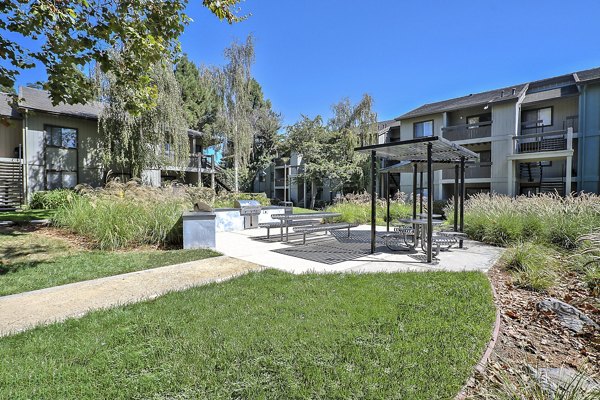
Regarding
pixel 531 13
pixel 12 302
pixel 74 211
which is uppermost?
pixel 531 13

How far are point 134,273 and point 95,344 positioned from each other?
2.89 m

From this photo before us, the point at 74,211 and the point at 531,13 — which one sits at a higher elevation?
the point at 531,13

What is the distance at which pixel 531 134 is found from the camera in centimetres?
1841

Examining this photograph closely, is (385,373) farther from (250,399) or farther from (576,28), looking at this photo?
(576,28)

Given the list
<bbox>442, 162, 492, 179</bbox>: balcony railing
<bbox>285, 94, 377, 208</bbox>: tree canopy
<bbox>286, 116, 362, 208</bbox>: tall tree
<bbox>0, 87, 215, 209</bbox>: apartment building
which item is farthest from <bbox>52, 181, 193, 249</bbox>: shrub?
<bbox>442, 162, 492, 179</bbox>: balcony railing

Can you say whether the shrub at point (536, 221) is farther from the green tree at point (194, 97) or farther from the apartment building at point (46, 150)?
the green tree at point (194, 97)

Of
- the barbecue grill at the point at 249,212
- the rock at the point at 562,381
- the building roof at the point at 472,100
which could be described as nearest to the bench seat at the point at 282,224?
the barbecue grill at the point at 249,212

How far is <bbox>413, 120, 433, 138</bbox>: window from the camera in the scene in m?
24.2

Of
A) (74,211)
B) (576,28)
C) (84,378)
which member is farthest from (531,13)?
(74,211)

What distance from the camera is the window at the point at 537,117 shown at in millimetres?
19719

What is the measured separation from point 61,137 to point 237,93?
1209cm

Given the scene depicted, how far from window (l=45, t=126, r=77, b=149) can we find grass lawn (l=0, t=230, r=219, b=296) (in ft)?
41.8

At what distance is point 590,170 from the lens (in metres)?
17.7

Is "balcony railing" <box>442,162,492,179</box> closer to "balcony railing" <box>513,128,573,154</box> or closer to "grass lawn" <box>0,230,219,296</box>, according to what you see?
"balcony railing" <box>513,128,573,154</box>
